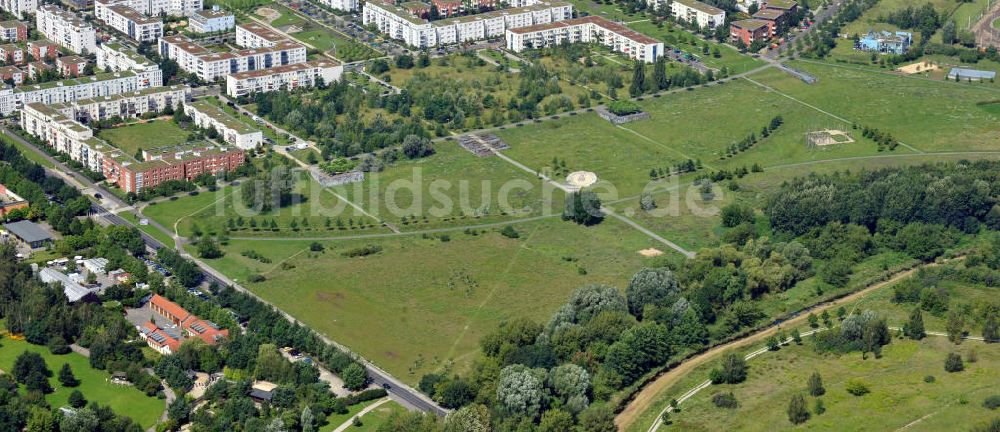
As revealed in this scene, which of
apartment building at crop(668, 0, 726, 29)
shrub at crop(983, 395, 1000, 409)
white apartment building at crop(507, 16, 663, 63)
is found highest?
shrub at crop(983, 395, 1000, 409)

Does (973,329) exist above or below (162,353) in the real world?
above

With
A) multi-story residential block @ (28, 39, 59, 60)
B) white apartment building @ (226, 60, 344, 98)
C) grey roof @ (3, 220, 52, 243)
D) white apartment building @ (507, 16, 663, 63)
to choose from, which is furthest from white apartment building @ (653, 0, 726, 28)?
grey roof @ (3, 220, 52, 243)

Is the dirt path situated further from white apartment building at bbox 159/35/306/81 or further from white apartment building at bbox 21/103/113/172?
white apartment building at bbox 159/35/306/81

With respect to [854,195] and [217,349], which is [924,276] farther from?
[217,349]

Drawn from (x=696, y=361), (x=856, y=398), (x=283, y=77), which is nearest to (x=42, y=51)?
(x=283, y=77)

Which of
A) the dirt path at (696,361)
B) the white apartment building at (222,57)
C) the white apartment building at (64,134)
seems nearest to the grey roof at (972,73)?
the dirt path at (696,361)

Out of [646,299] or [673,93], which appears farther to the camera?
[673,93]

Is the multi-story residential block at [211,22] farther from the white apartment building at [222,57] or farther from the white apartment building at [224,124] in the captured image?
the white apartment building at [224,124]

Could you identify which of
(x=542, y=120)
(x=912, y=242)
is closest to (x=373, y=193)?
(x=542, y=120)
